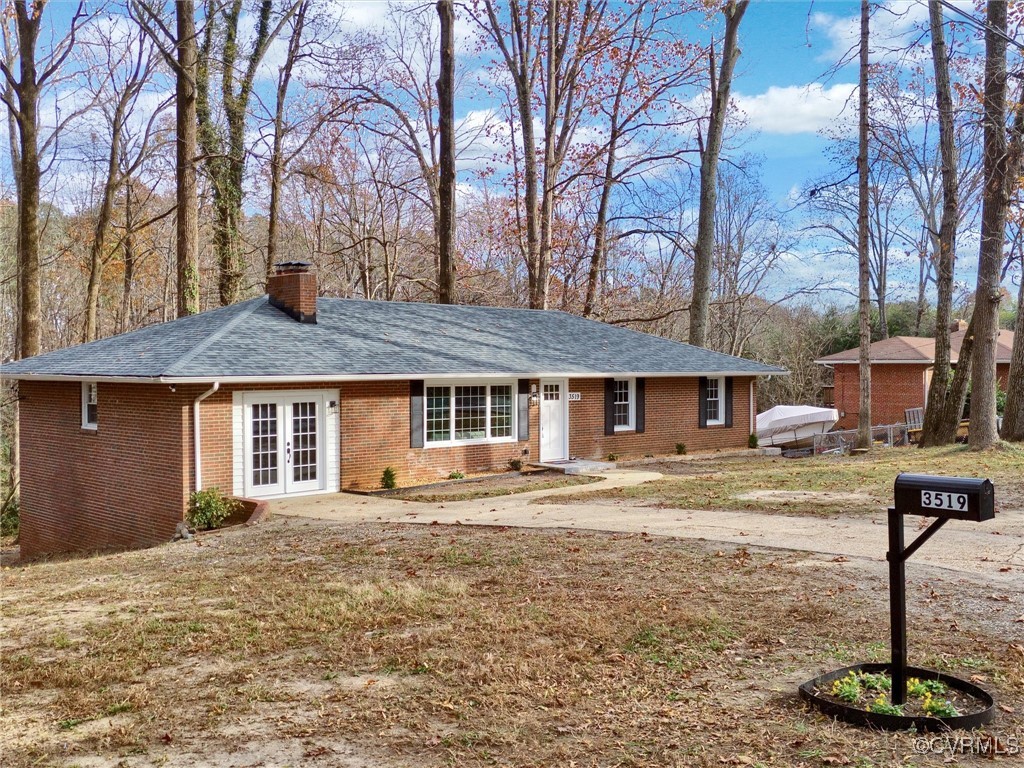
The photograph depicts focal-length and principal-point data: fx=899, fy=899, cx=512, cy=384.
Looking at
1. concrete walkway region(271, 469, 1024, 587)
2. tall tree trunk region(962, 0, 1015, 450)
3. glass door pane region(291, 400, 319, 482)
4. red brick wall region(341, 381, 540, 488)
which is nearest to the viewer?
concrete walkway region(271, 469, 1024, 587)

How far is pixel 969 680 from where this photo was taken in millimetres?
5688

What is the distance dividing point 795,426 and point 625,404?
12007 millimetres

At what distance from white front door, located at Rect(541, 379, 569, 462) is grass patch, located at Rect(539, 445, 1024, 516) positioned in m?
2.14

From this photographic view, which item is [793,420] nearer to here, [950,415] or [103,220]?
[950,415]

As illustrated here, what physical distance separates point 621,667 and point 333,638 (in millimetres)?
2331

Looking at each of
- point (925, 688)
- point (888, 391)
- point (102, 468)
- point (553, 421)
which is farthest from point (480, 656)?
point (888, 391)

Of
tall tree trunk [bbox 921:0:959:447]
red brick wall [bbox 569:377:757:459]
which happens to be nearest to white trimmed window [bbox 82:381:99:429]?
red brick wall [bbox 569:377:757:459]

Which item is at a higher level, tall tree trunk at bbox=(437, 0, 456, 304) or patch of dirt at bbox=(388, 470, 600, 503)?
tall tree trunk at bbox=(437, 0, 456, 304)

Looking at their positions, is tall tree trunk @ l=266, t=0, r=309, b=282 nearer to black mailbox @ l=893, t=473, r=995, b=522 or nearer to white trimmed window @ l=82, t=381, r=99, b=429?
white trimmed window @ l=82, t=381, r=99, b=429

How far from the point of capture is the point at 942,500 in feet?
15.8

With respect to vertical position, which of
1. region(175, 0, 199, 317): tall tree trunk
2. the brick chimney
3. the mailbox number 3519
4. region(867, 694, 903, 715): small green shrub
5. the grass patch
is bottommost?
region(867, 694, 903, 715): small green shrub

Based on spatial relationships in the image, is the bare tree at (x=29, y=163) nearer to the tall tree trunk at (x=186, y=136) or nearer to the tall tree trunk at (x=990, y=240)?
the tall tree trunk at (x=186, y=136)

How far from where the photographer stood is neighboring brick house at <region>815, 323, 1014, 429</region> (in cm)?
3428

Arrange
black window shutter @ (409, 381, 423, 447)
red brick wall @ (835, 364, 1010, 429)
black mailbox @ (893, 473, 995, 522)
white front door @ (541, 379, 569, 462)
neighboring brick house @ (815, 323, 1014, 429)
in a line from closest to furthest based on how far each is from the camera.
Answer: black mailbox @ (893, 473, 995, 522) < black window shutter @ (409, 381, 423, 447) < white front door @ (541, 379, 569, 462) < neighboring brick house @ (815, 323, 1014, 429) < red brick wall @ (835, 364, 1010, 429)
